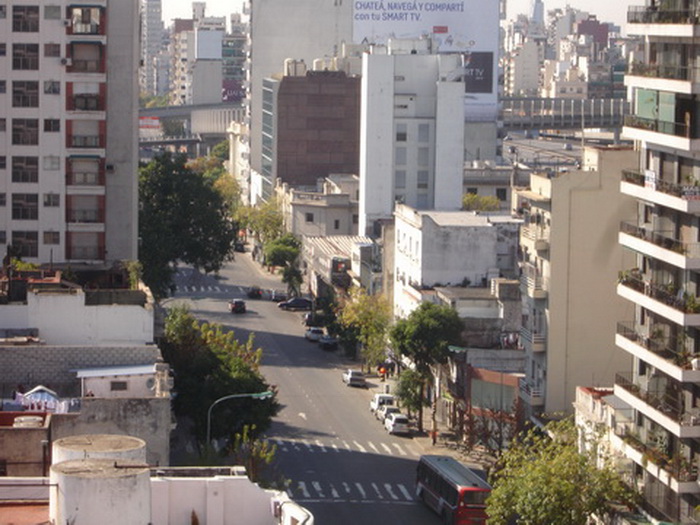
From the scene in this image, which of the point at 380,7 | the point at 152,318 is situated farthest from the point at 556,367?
the point at 380,7

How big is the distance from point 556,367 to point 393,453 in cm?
1063

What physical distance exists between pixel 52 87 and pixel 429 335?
20463 mm

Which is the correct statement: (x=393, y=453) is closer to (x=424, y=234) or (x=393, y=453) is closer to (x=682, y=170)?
(x=424, y=234)

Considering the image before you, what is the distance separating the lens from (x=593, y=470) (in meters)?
55.2

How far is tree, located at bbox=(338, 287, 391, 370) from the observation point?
10225 cm

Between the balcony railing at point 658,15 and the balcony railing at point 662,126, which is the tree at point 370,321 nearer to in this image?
the balcony railing at point 662,126

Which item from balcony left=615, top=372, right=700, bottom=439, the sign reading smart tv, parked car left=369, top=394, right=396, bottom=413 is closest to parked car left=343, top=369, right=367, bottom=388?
parked car left=369, top=394, right=396, bottom=413

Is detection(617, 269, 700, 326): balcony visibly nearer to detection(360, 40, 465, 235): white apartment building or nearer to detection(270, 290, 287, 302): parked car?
detection(360, 40, 465, 235): white apartment building

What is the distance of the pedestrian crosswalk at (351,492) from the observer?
74.1m

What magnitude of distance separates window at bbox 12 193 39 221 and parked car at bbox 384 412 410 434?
59.9ft

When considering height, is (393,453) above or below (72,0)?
below

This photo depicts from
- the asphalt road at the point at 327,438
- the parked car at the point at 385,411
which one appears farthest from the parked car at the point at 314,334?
the parked car at the point at 385,411

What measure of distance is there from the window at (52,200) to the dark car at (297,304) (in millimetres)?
43144

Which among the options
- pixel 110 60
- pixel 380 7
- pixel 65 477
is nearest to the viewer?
pixel 65 477
